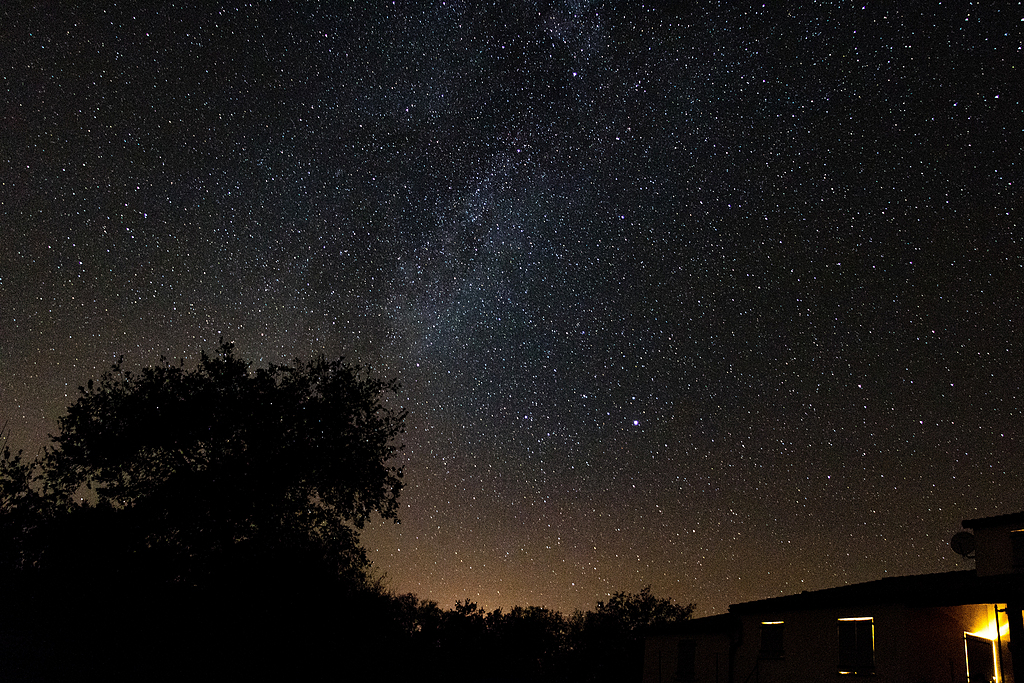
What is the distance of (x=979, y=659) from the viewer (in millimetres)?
18688

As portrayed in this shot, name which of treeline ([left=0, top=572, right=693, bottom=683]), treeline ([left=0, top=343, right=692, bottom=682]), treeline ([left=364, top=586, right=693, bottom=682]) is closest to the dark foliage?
treeline ([left=364, top=586, right=693, bottom=682])

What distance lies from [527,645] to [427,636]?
9.42 metres

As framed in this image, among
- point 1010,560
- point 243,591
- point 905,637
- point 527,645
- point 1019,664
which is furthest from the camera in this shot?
point 527,645

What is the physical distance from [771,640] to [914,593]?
4.73 m

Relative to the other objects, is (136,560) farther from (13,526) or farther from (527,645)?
(527,645)

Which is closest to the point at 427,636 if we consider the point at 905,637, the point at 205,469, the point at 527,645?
the point at 527,645

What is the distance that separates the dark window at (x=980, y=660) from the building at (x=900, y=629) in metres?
0.03

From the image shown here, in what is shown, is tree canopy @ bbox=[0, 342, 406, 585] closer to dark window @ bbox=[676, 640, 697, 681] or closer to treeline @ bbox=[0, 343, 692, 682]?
treeline @ bbox=[0, 343, 692, 682]

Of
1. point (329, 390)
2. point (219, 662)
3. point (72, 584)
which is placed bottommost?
point (219, 662)

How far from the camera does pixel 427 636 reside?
48625mm

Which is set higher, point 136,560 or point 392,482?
point 392,482

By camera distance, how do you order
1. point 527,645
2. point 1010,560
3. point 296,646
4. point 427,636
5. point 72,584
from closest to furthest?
point 1010,560 < point 72,584 < point 296,646 < point 427,636 < point 527,645

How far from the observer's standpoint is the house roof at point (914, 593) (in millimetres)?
16922

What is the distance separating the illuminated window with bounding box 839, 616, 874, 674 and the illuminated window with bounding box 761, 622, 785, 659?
210cm
